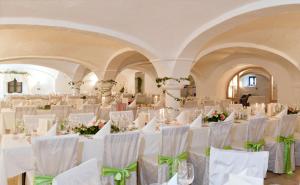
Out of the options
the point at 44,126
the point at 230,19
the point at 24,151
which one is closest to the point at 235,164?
the point at 24,151

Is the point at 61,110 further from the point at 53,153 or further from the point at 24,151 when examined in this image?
the point at 53,153

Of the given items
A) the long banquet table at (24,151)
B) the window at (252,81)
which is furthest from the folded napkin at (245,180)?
the window at (252,81)

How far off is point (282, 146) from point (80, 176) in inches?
186

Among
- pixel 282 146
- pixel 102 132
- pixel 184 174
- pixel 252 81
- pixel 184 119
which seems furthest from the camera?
pixel 252 81

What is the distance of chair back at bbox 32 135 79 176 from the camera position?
333 centimetres

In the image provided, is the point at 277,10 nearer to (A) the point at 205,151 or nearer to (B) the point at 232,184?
(A) the point at 205,151

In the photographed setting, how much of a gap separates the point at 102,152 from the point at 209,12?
4233mm

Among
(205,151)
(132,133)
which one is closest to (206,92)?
(205,151)

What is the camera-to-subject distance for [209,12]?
6.73 meters

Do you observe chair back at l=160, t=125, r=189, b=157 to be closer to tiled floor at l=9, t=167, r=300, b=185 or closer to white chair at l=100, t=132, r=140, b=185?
white chair at l=100, t=132, r=140, b=185

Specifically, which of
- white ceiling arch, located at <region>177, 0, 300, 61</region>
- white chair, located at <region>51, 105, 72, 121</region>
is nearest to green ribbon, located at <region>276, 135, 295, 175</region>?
white ceiling arch, located at <region>177, 0, 300, 61</region>

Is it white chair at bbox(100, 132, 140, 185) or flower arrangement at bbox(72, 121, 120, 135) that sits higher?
flower arrangement at bbox(72, 121, 120, 135)

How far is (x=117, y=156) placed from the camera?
3.84 m

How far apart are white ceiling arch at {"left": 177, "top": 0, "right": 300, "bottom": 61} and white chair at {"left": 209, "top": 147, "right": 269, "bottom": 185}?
146 inches
